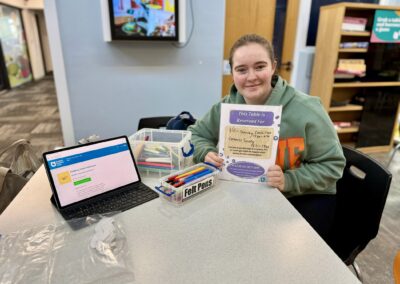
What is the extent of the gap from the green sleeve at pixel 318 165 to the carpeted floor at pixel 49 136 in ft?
2.92

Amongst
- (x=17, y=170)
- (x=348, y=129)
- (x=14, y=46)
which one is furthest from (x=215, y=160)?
(x=14, y=46)

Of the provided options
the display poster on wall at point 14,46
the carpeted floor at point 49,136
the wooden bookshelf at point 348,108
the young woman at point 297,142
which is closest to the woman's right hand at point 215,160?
the young woman at point 297,142

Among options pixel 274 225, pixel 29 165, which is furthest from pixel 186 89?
pixel 274 225

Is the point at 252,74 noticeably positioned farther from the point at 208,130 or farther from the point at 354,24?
the point at 354,24

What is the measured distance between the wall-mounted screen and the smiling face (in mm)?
1342

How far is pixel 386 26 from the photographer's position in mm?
Result: 2910

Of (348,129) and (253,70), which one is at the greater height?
(253,70)

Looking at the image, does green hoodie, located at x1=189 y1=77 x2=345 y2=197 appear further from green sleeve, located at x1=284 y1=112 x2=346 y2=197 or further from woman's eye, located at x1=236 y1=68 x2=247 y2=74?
woman's eye, located at x1=236 y1=68 x2=247 y2=74

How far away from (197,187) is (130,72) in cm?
179

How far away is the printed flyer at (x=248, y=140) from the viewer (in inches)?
39.8

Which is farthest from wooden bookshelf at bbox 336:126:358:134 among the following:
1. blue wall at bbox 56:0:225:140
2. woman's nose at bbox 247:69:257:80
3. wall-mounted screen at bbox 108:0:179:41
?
woman's nose at bbox 247:69:257:80

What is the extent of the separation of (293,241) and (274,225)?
8 cm

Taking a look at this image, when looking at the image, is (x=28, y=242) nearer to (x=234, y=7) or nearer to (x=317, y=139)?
(x=317, y=139)

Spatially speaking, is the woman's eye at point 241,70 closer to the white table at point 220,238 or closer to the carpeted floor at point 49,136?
the white table at point 220,238
